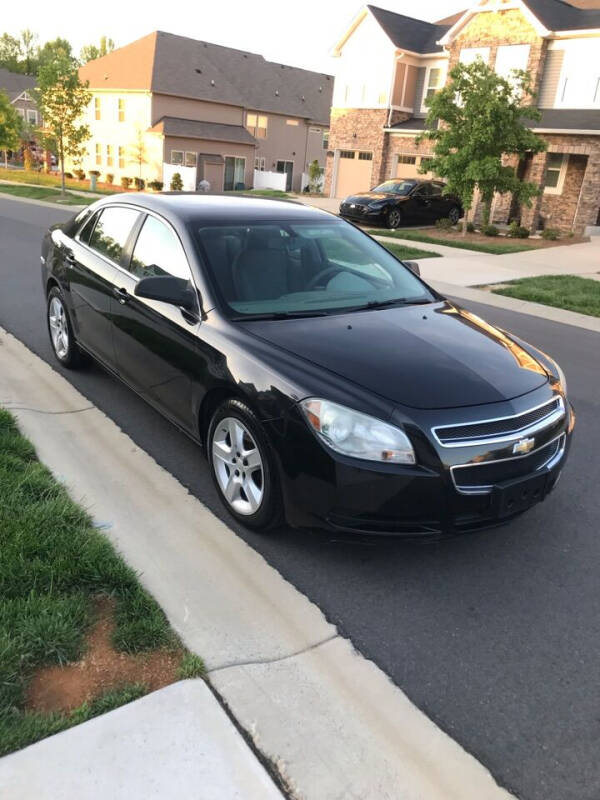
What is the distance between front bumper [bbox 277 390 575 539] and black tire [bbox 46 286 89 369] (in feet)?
10.9

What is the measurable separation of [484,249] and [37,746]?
1753cm

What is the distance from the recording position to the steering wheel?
4.28 m

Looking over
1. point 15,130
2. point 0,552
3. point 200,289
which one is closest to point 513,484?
point 200,289

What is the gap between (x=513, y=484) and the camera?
10.4 feet

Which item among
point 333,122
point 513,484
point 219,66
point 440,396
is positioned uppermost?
point 219,66

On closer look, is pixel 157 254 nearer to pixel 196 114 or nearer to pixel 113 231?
pixel 113 231

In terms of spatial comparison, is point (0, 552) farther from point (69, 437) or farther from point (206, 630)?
point (69, 437)

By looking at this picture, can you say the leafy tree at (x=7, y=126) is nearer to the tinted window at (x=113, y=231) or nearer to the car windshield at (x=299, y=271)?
the tinted window at (x=113, y=231)

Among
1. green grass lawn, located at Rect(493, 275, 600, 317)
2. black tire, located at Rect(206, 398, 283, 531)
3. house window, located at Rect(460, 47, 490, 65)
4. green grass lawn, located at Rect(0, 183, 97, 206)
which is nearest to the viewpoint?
black tire, located at Rect(206, 398, 283, 531)

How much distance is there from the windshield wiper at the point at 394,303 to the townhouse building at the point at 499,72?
57.4 ft

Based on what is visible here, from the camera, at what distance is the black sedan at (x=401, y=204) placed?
21422 millimetres

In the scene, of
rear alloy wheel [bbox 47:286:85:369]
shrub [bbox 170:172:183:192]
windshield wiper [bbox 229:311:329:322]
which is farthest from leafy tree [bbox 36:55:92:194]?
windshield wiper [bbox 229:311:329:322]

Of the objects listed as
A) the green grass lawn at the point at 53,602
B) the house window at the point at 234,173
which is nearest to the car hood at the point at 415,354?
the green grass lawn at the point at 53,602

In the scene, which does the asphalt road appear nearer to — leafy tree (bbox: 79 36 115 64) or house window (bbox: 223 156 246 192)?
house window (bbox: 223 156 246 192)
